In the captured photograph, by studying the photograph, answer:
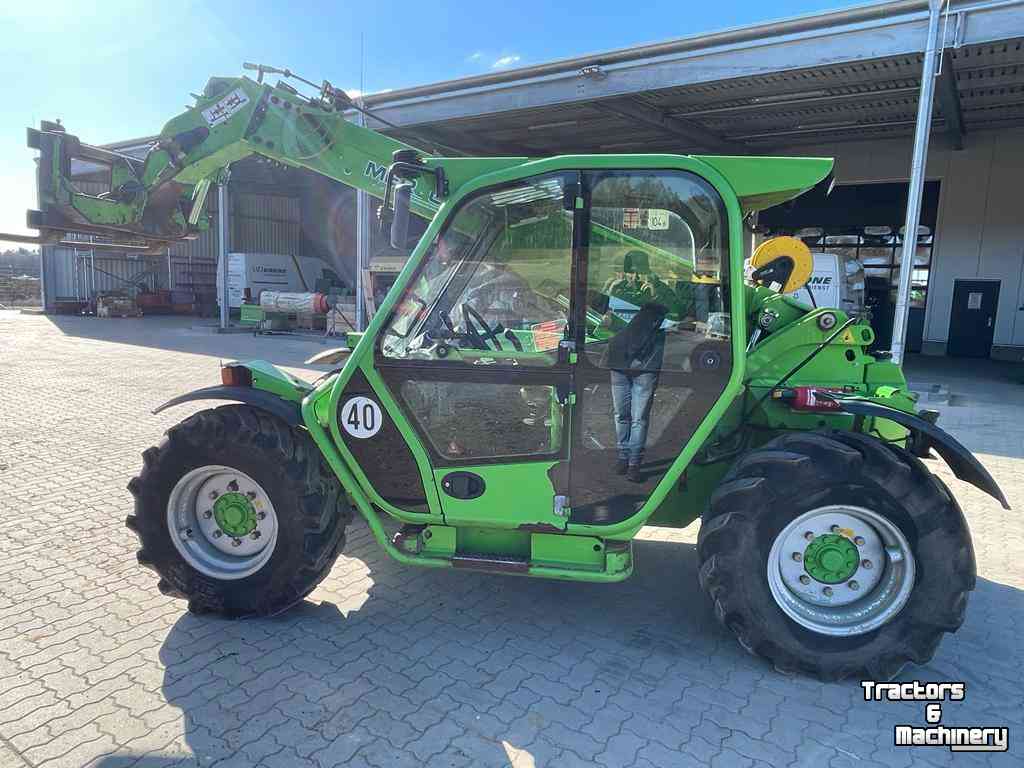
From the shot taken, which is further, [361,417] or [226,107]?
[226,107]

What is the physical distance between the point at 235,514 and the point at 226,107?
257cm

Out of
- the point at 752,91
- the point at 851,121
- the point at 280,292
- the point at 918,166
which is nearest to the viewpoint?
the point at 918,166

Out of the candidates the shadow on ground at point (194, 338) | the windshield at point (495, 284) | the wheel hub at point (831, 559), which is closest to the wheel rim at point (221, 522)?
the windshield at point (495, 284)

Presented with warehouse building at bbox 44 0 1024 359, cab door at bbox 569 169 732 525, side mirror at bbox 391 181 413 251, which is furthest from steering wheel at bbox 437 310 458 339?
warehouse building at bbox 44 0 1024 359

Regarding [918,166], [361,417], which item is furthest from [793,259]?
[918,166]

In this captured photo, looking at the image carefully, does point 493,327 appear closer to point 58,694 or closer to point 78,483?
point 58,694

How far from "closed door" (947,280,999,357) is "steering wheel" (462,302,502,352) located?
728 inches

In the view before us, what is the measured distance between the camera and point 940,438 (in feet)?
9.84

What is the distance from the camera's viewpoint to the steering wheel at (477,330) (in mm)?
3207

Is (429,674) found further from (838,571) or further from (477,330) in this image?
(838,571)

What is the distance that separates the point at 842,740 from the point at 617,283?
2179mm

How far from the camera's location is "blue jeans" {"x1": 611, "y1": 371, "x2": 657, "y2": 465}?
3.05 m

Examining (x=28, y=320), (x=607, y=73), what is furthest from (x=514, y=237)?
(x=28, y=320)

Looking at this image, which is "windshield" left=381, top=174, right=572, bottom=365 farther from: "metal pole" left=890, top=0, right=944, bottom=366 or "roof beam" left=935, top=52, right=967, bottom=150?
"roof beam" left=935, top=52, right=967, bottom=150
